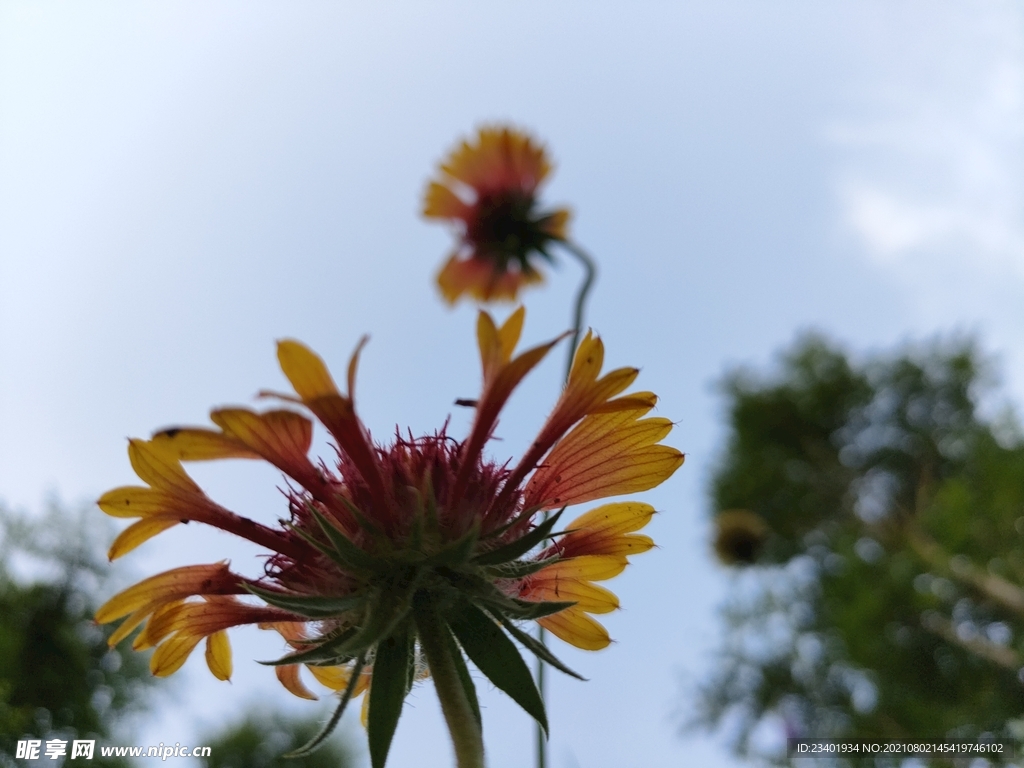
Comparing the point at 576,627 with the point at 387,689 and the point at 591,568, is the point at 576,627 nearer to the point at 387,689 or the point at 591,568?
the point at 591,568

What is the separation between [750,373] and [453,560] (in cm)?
1458

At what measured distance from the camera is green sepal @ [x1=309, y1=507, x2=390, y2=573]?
25.9 inches

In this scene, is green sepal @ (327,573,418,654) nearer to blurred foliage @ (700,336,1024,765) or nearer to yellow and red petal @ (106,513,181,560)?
yellow and red petal @ (106,513,181,560)

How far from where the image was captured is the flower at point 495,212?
133 inches

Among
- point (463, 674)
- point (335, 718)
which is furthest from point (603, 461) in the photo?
point (335, 718)

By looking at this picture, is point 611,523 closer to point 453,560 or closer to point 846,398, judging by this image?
point 453,560

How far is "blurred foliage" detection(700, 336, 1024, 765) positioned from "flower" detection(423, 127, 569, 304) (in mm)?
4569

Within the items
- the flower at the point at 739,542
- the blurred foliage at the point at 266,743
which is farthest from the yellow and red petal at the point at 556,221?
the blurred foliage at the point at 266,743

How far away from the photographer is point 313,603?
2.12ft

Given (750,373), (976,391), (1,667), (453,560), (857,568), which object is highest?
(750,373)

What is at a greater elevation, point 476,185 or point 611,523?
point 476,185

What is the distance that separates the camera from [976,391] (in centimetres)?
1277

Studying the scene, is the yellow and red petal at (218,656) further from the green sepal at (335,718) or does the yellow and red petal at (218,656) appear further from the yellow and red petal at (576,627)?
the yellow and red petal at (576,627)

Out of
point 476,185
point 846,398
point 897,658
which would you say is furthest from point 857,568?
point 476,185
